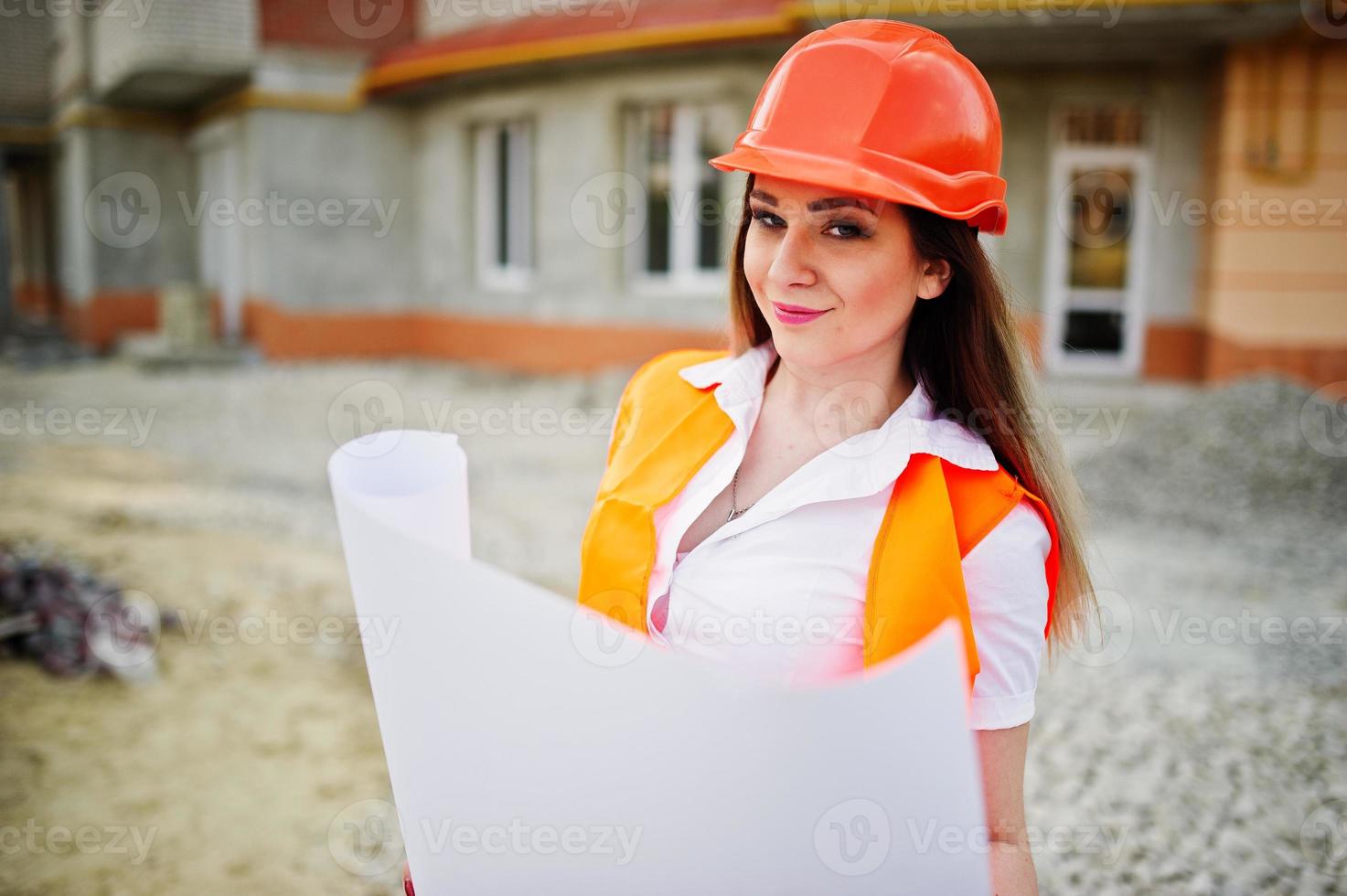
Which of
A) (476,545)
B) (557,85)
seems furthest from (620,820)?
(557,85)

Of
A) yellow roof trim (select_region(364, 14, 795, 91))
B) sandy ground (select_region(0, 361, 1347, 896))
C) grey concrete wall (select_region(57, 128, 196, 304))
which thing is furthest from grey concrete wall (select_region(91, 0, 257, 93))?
sandy ground (select_region(0, 361, 1347, 896))

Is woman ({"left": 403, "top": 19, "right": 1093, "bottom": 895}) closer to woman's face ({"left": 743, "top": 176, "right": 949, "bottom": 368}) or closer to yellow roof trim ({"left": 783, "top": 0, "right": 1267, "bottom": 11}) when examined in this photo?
woman's face ({"left": 743, "top": 176, "right": 949, "bottom": 368})

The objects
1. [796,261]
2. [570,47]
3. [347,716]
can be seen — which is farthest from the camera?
[570,47]

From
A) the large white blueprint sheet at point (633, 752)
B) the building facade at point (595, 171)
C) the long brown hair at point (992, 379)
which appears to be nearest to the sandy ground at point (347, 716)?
the long brown hair at point (992, 379)

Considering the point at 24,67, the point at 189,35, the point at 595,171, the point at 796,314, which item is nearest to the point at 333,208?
the point at 189,35

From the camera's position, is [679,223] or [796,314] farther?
[679,223]

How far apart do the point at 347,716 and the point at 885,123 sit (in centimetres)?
322

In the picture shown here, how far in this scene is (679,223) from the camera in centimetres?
1135

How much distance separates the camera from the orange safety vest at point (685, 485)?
1068mm

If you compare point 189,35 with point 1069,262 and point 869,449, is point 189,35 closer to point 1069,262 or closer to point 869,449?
point 1069,262

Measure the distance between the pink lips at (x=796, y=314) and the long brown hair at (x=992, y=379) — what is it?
0.48 feet

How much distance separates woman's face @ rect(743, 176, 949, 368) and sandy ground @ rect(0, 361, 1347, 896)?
1.41m

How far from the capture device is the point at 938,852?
0.78m

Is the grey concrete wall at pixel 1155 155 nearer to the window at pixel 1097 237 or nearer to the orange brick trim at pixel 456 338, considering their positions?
the window at pixel 1097 237
